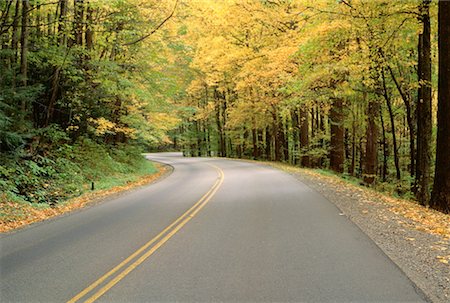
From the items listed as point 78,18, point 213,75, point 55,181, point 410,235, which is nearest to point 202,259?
point 410,235

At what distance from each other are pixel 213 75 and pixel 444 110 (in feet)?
68.7

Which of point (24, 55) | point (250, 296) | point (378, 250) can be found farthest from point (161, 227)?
point (24, 55)

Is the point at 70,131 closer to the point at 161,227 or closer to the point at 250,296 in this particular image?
→ the point at 161,227

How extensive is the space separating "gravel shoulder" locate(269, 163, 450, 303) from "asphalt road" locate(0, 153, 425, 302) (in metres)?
0.26

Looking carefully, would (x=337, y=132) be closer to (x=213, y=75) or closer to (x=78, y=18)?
(x=213, y=75)

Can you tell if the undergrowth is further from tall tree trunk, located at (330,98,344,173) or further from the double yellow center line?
tall tree trunk, located at (330,98,344,173)

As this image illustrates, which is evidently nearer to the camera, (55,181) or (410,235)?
(410,235)

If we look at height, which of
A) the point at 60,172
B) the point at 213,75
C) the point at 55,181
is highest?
the point at 213,75

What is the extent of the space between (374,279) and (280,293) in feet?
4.62

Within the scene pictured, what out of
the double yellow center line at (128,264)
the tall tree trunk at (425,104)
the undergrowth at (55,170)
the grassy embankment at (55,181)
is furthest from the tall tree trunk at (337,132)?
the double yellow center line at (128,264)

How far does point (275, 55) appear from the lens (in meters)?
18.6

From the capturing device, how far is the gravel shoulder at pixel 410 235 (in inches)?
191

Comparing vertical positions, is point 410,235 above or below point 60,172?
below

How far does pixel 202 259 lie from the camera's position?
19.0 feet
